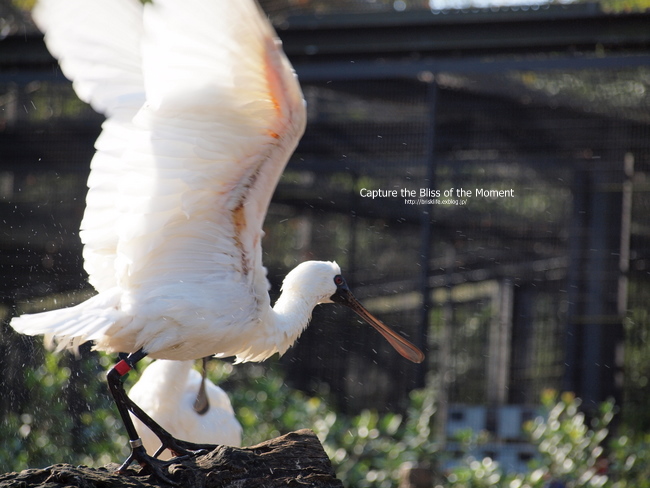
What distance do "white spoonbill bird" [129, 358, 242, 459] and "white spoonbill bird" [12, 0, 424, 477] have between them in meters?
0.69

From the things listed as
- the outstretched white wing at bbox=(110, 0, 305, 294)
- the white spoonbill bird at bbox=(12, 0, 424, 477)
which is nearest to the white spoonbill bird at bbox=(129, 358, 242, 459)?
the white spoonbill bird at bbox=(12, 0, 424, 477)

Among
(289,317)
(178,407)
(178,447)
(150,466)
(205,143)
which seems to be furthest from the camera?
(178,407)

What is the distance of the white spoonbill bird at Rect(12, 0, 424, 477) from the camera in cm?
333

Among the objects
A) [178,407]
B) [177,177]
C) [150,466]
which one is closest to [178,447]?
[150,466]

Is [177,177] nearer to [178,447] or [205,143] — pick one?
[205,143]

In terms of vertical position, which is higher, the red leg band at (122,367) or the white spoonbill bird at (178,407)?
the red leg band at (122,367)

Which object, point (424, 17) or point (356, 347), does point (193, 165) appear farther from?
point (356, 347)

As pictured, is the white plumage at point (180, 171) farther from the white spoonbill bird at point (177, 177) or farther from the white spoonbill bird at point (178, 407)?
the white spoonbill bird at point (178, 407)

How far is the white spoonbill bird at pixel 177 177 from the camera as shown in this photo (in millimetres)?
3330

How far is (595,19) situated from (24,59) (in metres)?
4.27

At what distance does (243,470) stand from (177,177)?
3.74 feet

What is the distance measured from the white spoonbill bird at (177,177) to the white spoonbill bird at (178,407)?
689 mm

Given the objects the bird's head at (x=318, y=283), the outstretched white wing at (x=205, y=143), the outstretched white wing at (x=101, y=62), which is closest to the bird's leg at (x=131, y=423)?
the outstretched white wing at (x=205, y=143)

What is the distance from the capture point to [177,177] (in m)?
3.54
